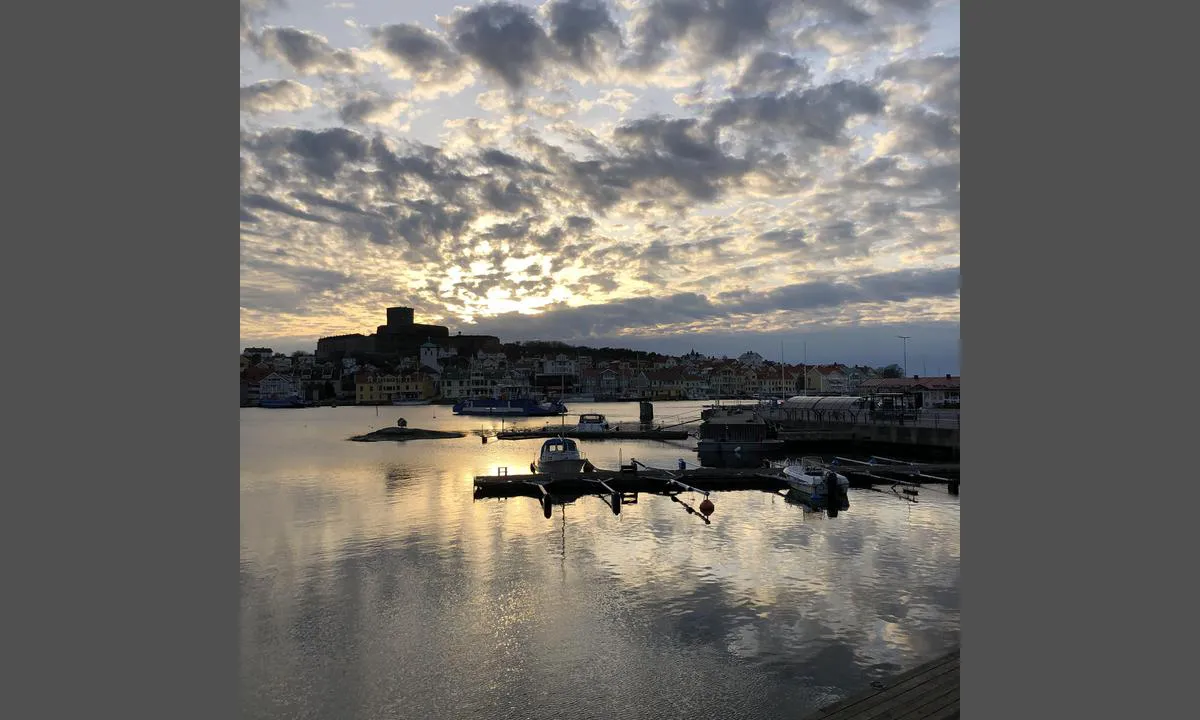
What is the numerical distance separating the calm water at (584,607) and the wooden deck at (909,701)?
242cm

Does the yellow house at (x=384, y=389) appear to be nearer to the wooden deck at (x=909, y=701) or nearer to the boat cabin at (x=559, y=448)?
the boat cabin at (x=559, y=448)

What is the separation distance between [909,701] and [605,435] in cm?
6913

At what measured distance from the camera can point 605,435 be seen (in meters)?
78.7

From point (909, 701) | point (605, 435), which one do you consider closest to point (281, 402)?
point (605, 435)

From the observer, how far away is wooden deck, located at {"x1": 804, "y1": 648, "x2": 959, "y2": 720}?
930 cm

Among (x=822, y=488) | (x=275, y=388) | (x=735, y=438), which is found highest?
(x=275, y=388)

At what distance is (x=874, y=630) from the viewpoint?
53.8 feet

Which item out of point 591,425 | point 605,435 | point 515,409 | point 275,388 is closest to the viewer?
point 605,435

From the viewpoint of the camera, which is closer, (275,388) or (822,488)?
(822,488)

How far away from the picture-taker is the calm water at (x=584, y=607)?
1320 centimetres

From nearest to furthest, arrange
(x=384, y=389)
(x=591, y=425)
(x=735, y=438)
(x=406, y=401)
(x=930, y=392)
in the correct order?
(x=735, y=438), (x=930, y=392), (x=591, y=425), (x=406, y=401), (x=384, y=389)

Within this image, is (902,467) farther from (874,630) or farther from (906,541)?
(874,630)

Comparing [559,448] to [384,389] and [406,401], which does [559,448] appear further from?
[384,389]

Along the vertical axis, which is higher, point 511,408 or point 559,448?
point 559,448
